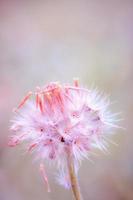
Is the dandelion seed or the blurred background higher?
the blurred background

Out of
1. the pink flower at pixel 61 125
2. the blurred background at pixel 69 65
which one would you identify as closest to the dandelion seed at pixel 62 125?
the pink flower at pixel 61 125

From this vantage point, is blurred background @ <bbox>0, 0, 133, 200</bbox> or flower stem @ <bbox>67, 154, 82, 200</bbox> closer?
flower stem @ <bbox>67, 154, 82, 200</bbox>

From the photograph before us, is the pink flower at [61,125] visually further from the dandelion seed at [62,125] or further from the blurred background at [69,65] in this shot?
the blurred background at [69,65]

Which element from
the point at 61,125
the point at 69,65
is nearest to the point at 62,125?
the point at 61,125

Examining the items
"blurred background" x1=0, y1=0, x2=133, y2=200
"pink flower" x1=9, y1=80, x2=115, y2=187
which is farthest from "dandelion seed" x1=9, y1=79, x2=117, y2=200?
"blurred background" x1=0, y1=0, x2=133, y2=200

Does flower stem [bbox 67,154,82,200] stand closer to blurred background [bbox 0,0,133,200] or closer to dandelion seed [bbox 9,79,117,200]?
dandelion seed [bbox 9,79,117,200]

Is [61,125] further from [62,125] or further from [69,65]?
[69,65]
